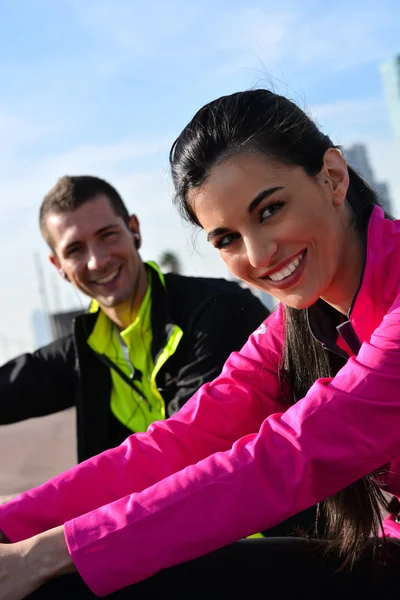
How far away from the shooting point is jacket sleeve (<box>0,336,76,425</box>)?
115 inches

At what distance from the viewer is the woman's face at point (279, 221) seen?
159cm

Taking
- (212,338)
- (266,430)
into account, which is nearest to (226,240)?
(266,430)

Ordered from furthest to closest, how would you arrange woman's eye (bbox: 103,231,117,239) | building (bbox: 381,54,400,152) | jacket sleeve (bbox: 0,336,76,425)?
building (bbox: 381,54,400,152) → woman's eye (bbox: 103,231,117,239) → jacket sleeve (bbox: 0,336,76,425)

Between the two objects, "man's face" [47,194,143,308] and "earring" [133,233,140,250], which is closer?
"man's face" [47,194,143,308]

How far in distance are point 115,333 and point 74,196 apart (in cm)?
53

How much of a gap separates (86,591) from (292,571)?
1.19ft

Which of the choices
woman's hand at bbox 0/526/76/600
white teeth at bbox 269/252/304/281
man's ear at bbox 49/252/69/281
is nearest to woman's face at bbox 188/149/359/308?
white teeth at bbox 269/252/304/281

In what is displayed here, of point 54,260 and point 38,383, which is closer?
point 38,383

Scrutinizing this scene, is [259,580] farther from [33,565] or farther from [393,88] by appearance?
[393,88]

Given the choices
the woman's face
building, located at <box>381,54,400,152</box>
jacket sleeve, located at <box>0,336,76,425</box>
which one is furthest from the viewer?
building, located at <box>381,54,400,152</box>

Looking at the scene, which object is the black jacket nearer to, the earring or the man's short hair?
the earring

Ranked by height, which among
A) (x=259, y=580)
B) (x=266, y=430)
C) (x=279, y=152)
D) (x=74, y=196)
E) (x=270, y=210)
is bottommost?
(x=259, y=580)

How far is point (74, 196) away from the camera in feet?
10.2

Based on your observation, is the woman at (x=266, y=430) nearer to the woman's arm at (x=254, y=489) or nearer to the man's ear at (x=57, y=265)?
the woman's arm at (x=254, y=489)
